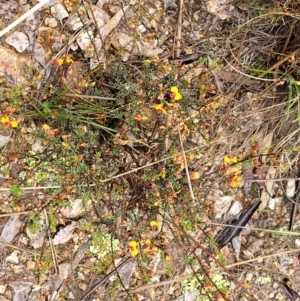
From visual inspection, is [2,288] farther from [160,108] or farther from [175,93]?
[175,93]

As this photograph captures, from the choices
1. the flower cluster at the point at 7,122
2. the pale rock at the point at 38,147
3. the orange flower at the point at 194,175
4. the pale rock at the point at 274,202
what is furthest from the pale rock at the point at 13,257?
the pale rock at the point at 274,202

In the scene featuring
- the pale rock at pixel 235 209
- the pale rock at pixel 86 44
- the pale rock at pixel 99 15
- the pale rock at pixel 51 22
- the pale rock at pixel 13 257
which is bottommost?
the pale rock at pixel 235 209

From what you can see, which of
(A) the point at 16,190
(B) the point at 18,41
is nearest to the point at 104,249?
(A) the point at 16,190

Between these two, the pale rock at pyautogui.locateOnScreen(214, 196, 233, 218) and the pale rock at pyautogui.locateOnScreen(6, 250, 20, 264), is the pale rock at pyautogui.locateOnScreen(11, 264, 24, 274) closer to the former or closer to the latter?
the pale rock at pyautogui.locateOnScreen(6, 250, 20, 264)

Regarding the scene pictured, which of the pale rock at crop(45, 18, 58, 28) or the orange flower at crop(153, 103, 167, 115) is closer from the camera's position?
the orange flower at crop(153, 103, 167, 115)

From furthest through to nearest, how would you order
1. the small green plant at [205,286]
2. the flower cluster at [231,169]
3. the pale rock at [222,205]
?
the pale rock at [222,205], the small green plant at [205,286], the flower cluster at [231,169]

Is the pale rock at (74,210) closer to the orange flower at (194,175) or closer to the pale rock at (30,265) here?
the pale rock at (30,265)

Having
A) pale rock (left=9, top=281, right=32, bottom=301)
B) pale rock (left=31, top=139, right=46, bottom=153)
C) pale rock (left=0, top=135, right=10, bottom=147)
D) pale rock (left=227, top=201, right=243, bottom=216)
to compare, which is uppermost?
pale rock (left=0, top=135, right=10, bottom=147)

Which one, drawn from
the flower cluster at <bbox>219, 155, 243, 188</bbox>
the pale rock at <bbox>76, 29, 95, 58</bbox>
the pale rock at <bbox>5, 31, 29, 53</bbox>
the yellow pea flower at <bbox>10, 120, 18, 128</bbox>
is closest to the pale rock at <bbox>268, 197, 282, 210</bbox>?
the flower cluster at <bbox>219, 155, 243, 188</bbox>

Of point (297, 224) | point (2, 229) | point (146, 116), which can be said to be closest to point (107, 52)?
point (146, 116)
